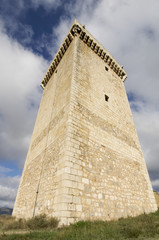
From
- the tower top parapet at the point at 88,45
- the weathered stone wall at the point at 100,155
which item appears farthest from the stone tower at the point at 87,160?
the tower top parapet at the point at 88,45

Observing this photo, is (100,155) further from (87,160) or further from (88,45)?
(88,45)

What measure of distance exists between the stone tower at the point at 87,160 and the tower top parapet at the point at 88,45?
0.35 ft

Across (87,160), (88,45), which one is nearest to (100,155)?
(87,160)

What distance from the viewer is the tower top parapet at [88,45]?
10.6m

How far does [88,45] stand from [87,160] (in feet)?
30.7

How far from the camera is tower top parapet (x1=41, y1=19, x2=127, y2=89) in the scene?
10.6 m

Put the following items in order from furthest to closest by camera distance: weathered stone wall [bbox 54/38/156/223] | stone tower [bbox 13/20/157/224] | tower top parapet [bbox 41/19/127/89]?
tower top parapet [bbox 41/19/127/89] < weathered stone wall [bbox 54/38/156/223] < stone tower [bbox 13/20/157/224]

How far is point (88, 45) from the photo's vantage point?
11.2 m

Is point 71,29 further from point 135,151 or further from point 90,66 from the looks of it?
point 135,151

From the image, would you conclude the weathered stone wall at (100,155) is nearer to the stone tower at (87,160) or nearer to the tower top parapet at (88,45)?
the stone tower at (87,160)

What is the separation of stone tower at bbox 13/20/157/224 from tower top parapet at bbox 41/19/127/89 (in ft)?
0.35

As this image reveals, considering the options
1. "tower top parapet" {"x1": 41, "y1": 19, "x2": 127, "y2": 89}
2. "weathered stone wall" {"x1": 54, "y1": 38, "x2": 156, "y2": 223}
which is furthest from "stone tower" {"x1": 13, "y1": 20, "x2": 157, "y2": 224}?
"tower top parapet" {"x1": 41, "y1": 19, "x2": 127, "y2": 89}

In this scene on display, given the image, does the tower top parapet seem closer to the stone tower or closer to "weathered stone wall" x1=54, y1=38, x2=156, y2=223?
the stone tower

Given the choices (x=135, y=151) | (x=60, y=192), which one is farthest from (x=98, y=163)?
(x=135, y=151)
